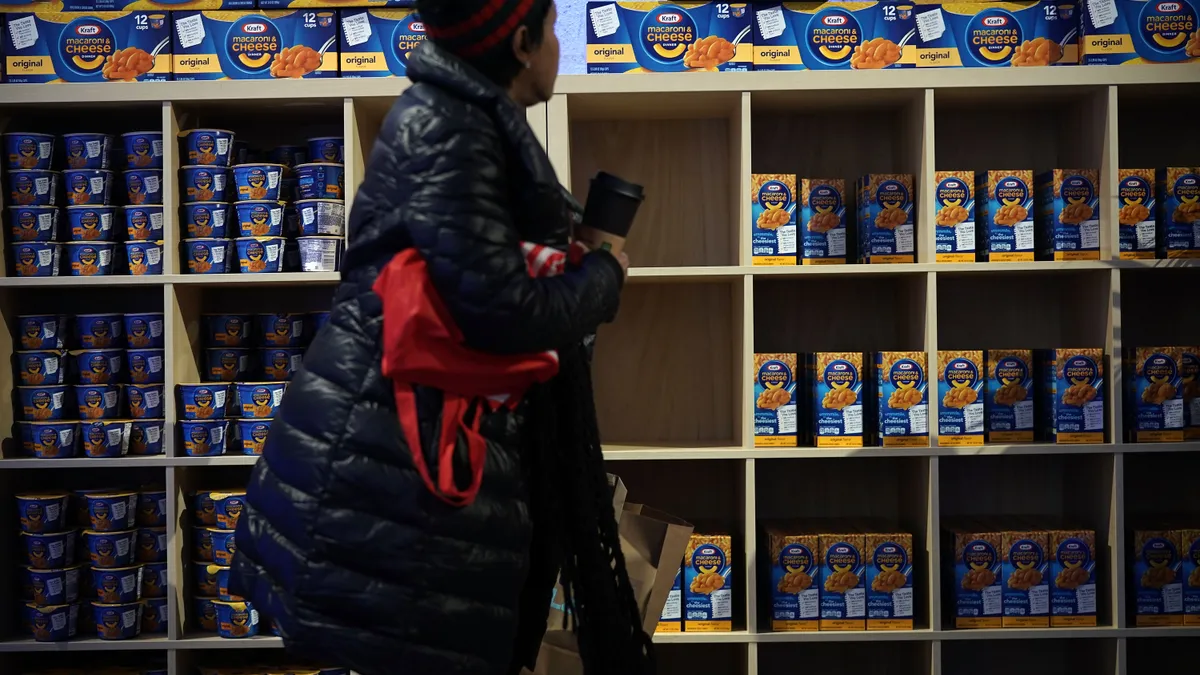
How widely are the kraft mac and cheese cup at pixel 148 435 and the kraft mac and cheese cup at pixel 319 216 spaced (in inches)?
25.1

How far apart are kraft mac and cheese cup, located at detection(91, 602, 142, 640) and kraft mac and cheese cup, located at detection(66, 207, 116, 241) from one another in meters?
0.96

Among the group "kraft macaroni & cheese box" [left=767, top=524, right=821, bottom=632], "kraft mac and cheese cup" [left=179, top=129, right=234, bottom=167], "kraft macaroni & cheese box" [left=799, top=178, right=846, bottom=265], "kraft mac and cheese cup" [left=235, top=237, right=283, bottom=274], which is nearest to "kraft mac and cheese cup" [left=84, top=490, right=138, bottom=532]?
"kraft mac and cheese cup" [left=235, top=237, right=283, bottom=274]

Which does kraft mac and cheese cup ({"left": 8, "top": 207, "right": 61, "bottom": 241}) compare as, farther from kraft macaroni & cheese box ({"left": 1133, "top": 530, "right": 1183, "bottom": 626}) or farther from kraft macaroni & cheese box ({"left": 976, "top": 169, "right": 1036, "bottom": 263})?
kraft macaroni & cheese box ({"left": 1133, "top": 530, "right": 1183, "bottom": 626})

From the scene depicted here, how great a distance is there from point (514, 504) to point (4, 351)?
206 cm

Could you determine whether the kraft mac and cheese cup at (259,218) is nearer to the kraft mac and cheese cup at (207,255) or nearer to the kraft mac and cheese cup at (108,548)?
the kraft mac and cheese cup at (207,255)

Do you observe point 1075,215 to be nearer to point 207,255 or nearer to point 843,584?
point 843,584

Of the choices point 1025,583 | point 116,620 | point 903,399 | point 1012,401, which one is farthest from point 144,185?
point 1025,583

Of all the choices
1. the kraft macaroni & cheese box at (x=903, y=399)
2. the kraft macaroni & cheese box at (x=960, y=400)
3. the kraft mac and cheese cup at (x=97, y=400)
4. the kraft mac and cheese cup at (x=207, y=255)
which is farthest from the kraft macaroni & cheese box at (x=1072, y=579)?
the kraft mac and cheese cup at (x=97, y=400)

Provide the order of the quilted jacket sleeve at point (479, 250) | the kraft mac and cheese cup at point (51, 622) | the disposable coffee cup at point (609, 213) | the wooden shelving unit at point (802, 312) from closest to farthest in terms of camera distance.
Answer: the quilted jacket sleeve at point (479, 250), the disposable coffee cup at point (609, 213), the kraft mac and cheese cup at point (51, 622), the wooden shelving unit at point (802, 312)

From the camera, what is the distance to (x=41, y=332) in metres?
2.69

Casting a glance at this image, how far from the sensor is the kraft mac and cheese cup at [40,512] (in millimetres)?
2645

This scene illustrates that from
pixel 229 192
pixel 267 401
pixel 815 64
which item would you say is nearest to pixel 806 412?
pixel 815 64

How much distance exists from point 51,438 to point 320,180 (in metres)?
0.97

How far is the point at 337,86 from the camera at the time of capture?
2.64 meters
